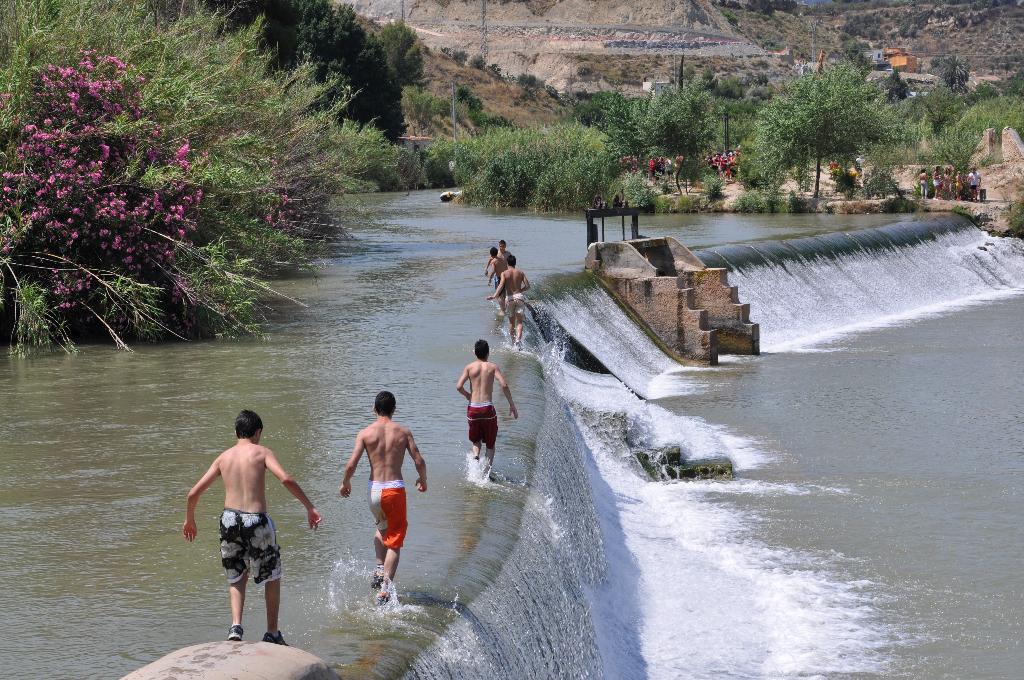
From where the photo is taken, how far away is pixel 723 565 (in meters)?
12.4

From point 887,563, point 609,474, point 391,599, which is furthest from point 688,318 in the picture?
point 391,599

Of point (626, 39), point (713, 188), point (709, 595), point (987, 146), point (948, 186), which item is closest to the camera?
point (709, 595)

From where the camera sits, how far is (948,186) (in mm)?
45625

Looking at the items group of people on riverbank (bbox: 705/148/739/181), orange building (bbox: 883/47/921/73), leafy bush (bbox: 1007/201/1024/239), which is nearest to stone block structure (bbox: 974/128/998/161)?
leafy bush (bbox: 1007/201/1024/239)

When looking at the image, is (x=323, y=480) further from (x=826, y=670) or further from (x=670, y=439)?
(x=670, y=439)

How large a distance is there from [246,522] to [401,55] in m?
105

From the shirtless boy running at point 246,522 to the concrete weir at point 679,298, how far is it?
1665 cm

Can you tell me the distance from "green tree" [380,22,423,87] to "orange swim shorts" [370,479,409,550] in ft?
333

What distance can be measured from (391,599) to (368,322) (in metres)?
12.7

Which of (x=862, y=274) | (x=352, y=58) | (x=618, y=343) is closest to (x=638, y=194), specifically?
(x=862, y=274)

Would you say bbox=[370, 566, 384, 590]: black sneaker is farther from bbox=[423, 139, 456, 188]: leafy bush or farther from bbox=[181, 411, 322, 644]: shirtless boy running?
bbox=[423, 139, 456, 188]: leafy bush

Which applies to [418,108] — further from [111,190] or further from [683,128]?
[111,190]

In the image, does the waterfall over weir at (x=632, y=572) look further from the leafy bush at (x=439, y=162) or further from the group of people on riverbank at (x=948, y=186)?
the leafy bush at (x=439, y=162)

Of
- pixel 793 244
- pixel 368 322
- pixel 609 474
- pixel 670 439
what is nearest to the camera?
pixel 609 474
